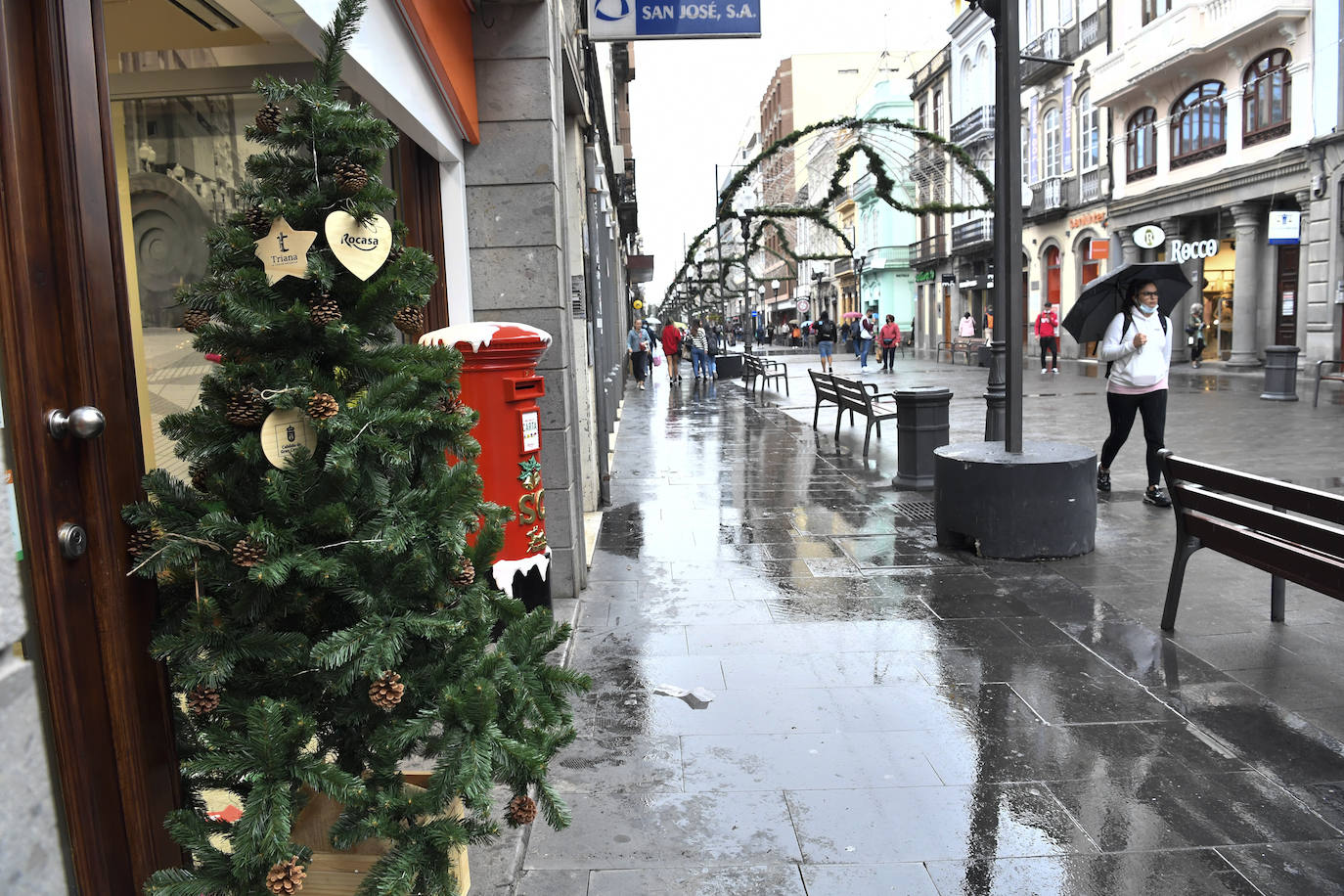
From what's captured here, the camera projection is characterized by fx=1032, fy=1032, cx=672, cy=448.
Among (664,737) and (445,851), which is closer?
(445,851)

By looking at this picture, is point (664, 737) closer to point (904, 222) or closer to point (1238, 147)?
point (1238, 147)

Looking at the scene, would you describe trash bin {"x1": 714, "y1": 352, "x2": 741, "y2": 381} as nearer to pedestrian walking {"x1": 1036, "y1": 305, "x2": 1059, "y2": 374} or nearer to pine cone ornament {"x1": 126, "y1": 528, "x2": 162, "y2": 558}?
pedestrian walking {"x1": 1036, "y1": 305, "x2": 1059, "y2": 374}

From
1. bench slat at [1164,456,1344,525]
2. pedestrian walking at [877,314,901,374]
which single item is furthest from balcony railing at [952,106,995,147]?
bench slat at [1164,456,1344,525]

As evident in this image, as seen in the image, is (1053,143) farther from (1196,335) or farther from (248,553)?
(248,553)

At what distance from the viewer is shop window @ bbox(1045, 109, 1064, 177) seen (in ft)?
117

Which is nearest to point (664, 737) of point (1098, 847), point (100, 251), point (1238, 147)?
point (1098, 847)

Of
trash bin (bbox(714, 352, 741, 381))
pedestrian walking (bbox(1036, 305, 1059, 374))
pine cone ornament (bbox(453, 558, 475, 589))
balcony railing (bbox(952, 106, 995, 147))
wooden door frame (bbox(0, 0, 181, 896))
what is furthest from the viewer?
balcony railing (bbox(952, 106, 995, 147))

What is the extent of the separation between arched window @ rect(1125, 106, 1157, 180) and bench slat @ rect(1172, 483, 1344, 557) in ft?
91.5

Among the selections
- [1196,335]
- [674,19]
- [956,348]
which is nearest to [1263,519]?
[674,19]

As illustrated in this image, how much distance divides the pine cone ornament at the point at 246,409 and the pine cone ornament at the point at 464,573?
22.0 inches

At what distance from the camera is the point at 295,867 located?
6.68 feet

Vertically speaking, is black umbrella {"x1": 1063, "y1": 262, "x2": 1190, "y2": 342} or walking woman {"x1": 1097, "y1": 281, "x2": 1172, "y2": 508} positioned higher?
black umbrella {"x1": 1063, "y1": 262, "x2": 1190, "y2": 342}

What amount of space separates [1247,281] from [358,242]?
27.7 meters

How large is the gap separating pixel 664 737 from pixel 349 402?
236cm
